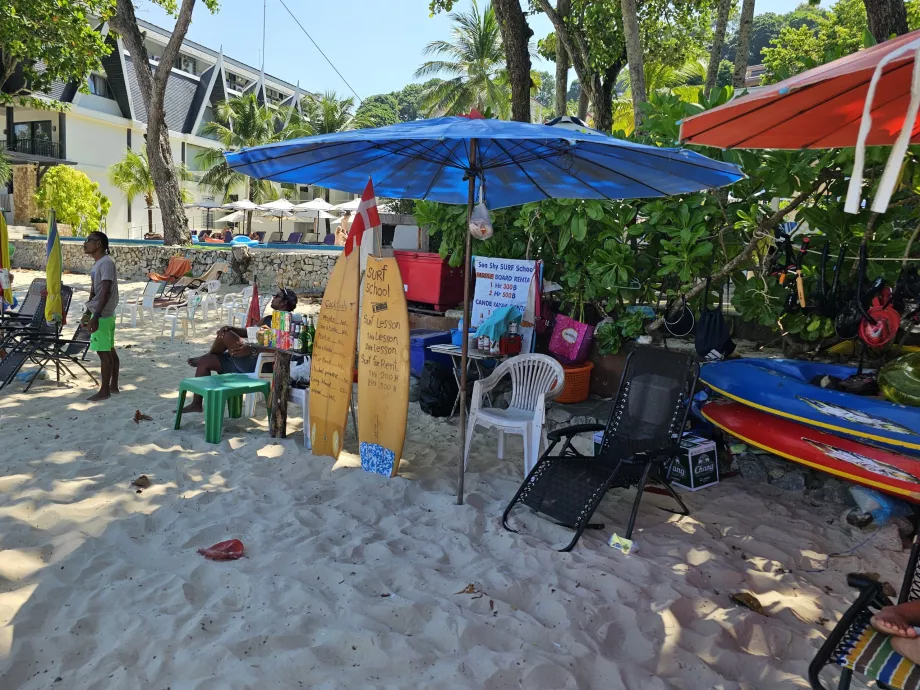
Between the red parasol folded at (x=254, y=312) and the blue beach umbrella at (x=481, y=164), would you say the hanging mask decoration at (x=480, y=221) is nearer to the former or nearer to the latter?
the blue beach umbrella at (x=481, y=164)

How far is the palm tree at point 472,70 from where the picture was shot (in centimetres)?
2664

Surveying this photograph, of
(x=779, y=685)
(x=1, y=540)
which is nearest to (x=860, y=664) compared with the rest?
(x=779, y=685)

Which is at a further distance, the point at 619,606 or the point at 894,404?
the point at 894,404

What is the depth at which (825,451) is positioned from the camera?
4.02 metres

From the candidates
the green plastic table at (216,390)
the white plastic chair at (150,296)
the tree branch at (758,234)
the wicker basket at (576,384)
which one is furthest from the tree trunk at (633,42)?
the white plastic chair at (150,296)

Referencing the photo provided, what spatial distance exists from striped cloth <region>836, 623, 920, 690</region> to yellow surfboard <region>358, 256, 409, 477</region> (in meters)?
2.88

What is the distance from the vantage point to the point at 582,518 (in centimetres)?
371

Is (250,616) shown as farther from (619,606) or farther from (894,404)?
(894,404)

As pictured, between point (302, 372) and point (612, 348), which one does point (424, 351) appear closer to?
point (302, 372)

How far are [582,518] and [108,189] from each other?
30805 millimetres

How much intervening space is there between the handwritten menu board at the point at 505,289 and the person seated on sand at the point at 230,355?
6.25 feet

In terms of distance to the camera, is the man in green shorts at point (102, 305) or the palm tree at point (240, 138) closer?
the man in green shorts at point (102, 305)

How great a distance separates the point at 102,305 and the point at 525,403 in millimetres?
4039

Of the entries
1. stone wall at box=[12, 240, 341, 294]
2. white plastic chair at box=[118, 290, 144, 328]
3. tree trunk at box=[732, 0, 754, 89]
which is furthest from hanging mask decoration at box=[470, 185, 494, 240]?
stone wall at box=[12, 240, 341, 294]
